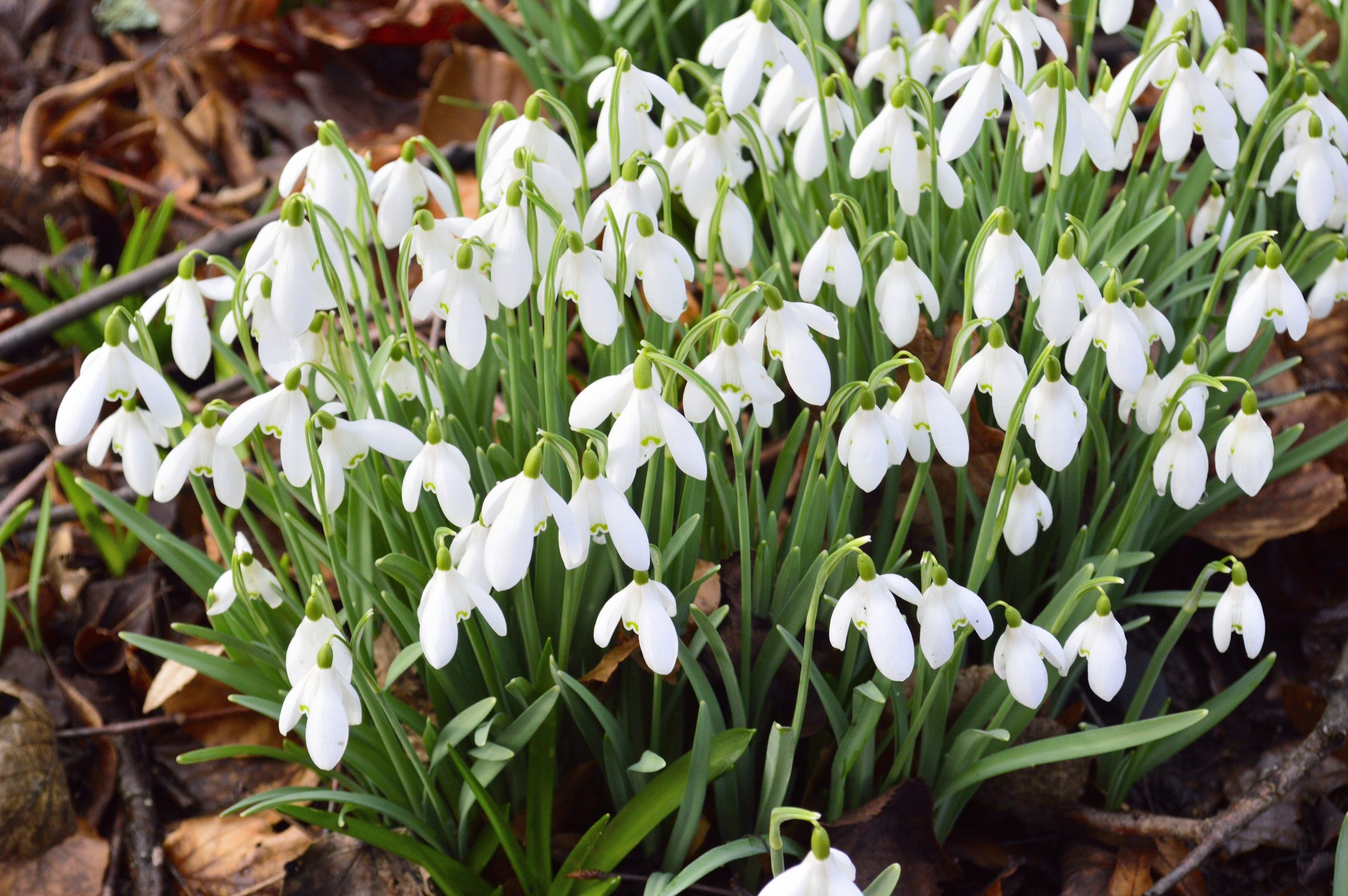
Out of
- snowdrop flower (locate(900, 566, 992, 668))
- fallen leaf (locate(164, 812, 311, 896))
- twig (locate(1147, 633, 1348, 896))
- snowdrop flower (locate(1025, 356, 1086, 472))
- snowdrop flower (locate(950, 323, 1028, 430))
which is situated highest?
snowdrop flower (locate(950, 323, 1028, 430))

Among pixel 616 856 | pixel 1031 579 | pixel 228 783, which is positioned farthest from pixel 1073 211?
pixel 228 783

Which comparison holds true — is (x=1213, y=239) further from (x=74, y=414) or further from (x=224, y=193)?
(x=224, y=193)

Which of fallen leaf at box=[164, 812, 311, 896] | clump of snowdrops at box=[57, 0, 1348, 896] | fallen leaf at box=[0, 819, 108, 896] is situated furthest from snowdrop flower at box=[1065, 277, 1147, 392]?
fallen leaf at box=[0, 819, 108, 896]

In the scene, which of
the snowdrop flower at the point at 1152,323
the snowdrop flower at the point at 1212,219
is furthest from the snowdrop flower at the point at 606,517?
the snowdrop flower at the point at 1212,219

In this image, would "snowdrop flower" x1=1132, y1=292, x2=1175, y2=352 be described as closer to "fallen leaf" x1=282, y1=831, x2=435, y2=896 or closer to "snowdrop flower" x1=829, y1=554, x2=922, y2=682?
"snowdrop flower" x1=829, y1=554, x2=922, y2=682

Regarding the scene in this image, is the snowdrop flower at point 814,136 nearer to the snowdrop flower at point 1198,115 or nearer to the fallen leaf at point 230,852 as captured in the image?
the snowdrop flower at point 1198,115
